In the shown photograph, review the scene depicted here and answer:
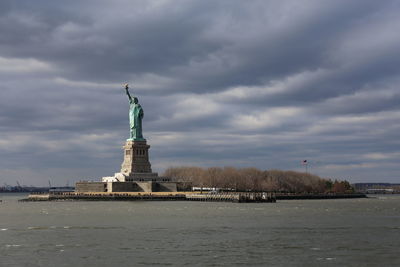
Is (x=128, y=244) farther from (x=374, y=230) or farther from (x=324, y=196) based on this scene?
(x=324, y=196)

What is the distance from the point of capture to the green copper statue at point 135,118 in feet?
510

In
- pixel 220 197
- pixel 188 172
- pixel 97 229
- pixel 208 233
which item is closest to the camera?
pixel 208 233

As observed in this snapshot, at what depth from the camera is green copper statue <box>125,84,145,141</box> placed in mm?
155312

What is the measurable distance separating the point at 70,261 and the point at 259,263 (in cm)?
1126

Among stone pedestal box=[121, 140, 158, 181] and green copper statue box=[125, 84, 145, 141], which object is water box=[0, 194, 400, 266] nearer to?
stone pedestal box=[121, 140, 158, 181]

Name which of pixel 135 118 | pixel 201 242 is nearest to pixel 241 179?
pixel 135 118

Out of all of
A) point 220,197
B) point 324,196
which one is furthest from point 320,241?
point 324,196

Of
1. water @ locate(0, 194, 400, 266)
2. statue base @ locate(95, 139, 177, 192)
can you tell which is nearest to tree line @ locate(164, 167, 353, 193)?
statue base @ locate(95, 139, 177, 192)

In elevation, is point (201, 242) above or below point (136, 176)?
below

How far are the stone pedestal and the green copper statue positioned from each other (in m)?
2.18

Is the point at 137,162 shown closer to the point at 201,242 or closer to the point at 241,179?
the point at 241,179

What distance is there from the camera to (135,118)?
513ft

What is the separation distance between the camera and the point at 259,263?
40.3 meters

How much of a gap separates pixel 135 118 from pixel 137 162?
1087 cm
